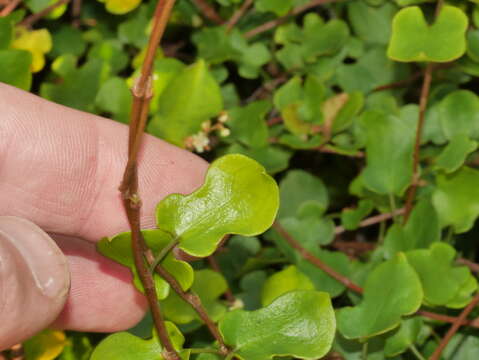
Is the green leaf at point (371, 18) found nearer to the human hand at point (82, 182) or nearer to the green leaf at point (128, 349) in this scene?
the human hand at point (82, 182)

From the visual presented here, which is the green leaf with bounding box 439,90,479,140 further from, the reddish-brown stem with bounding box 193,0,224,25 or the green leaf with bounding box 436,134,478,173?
the reddish-brown stem with bounding box 193,0,224,25

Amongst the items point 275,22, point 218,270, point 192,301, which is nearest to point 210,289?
point 218,270

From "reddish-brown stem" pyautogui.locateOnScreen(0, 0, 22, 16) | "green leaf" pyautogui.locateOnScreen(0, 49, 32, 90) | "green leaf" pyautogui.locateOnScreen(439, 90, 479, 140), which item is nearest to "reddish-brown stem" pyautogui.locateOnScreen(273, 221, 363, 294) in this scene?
"green leaf" pyautogui.locateOnScreen(439, 90, 479, 140)

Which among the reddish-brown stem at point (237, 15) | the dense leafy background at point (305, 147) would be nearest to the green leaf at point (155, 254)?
the dense leafy background at point (305, 147)

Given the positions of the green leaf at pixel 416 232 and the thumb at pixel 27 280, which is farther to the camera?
the green leaf at pixel 416 232

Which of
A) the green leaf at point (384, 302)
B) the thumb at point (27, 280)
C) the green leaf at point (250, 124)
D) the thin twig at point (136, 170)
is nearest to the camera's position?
the thin twig at point (136, 170)

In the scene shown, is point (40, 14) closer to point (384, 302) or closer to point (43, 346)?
point (43, 346)
